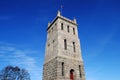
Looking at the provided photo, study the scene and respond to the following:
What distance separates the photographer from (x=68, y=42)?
2942cm

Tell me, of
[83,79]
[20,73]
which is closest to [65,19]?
[83,79]

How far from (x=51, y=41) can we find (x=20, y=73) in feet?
49.3

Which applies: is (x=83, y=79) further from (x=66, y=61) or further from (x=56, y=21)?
(x=56, y=21)

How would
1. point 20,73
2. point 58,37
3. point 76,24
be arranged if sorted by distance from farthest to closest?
point 20,73
point 76,24
point 58,37

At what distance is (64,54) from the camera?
26.9 meters

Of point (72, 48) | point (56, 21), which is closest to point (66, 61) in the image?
point (72, 48)

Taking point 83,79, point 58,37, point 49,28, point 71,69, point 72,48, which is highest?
point 49,28

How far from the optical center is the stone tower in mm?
25094

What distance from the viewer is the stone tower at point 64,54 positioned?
988 inches

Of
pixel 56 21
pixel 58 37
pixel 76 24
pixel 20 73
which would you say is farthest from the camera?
pixel 20 73

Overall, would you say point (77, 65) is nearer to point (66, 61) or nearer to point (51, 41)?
point (66, 61)

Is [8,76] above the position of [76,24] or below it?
below

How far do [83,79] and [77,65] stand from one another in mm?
3076

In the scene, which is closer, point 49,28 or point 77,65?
point 77,65
